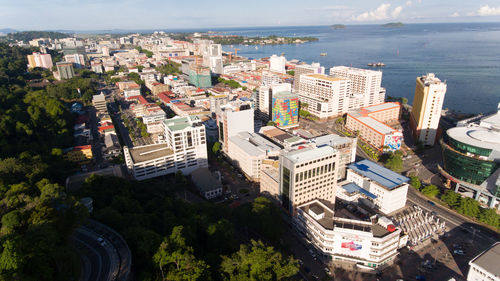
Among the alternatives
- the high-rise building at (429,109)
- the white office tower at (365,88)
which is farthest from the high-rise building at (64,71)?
the high-rise building at (429,109)

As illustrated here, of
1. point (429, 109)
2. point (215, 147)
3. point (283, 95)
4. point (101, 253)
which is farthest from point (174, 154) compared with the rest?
point (429, 109)

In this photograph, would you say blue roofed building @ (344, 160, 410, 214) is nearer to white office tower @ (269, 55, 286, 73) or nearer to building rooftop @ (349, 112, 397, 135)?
building rooftop @ (349, 112, 397, 135)

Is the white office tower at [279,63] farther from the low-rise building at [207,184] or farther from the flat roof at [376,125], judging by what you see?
the low-rise building at [207,184]

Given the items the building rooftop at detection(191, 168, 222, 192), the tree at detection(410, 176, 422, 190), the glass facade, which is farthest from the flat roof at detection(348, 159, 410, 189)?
the building rooftop at detection(191, 168, 222, 192)

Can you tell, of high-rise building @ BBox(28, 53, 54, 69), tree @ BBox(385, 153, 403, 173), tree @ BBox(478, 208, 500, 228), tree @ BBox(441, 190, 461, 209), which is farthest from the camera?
high-rise building @ BBox(28, 53, 54, 69)

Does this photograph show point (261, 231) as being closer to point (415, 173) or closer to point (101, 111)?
point (415, 173)

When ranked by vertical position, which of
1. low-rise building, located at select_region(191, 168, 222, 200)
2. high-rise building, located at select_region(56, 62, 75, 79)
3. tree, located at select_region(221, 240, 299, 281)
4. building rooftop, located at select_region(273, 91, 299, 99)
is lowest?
low-rise building, located at select_region(191, 168, 222, 200)
